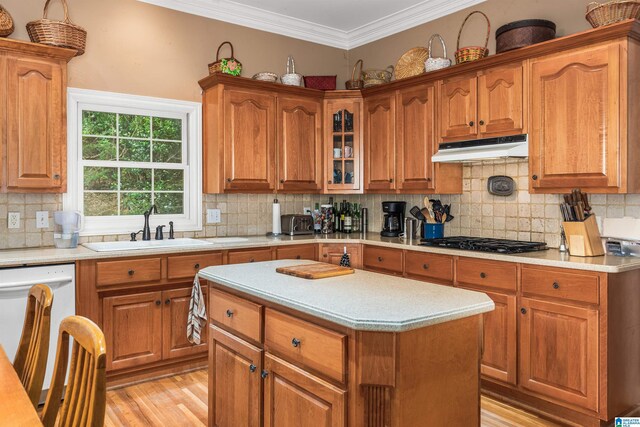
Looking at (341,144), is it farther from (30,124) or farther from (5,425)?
(5,425)

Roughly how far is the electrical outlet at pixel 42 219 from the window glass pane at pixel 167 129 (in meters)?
1.07

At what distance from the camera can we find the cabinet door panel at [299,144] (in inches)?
176

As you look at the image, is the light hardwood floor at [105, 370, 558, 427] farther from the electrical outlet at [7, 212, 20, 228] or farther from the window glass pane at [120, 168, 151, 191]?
the window glass pane at [120, 168, 151, 191]

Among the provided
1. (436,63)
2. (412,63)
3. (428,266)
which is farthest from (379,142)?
(428,266)

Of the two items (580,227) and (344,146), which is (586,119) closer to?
(580,227)

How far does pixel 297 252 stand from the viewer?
423 centimetres

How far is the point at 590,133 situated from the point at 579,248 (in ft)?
2.29

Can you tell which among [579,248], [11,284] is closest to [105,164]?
[11,284]

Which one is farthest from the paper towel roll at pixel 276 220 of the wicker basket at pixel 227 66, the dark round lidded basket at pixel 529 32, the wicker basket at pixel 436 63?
the dark round lidded basket at pixel 529 32

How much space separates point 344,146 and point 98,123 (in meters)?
2.15

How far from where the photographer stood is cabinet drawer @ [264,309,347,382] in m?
1.68

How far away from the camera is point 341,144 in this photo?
15.6 ft

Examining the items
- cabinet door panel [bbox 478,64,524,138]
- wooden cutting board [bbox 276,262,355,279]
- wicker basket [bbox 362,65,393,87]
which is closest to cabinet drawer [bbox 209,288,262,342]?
wooden cutting board [bbox 276,262,355,279]

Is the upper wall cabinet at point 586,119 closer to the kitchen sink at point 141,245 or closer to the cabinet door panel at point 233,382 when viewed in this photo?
the cabinet door panel at point 233,382
